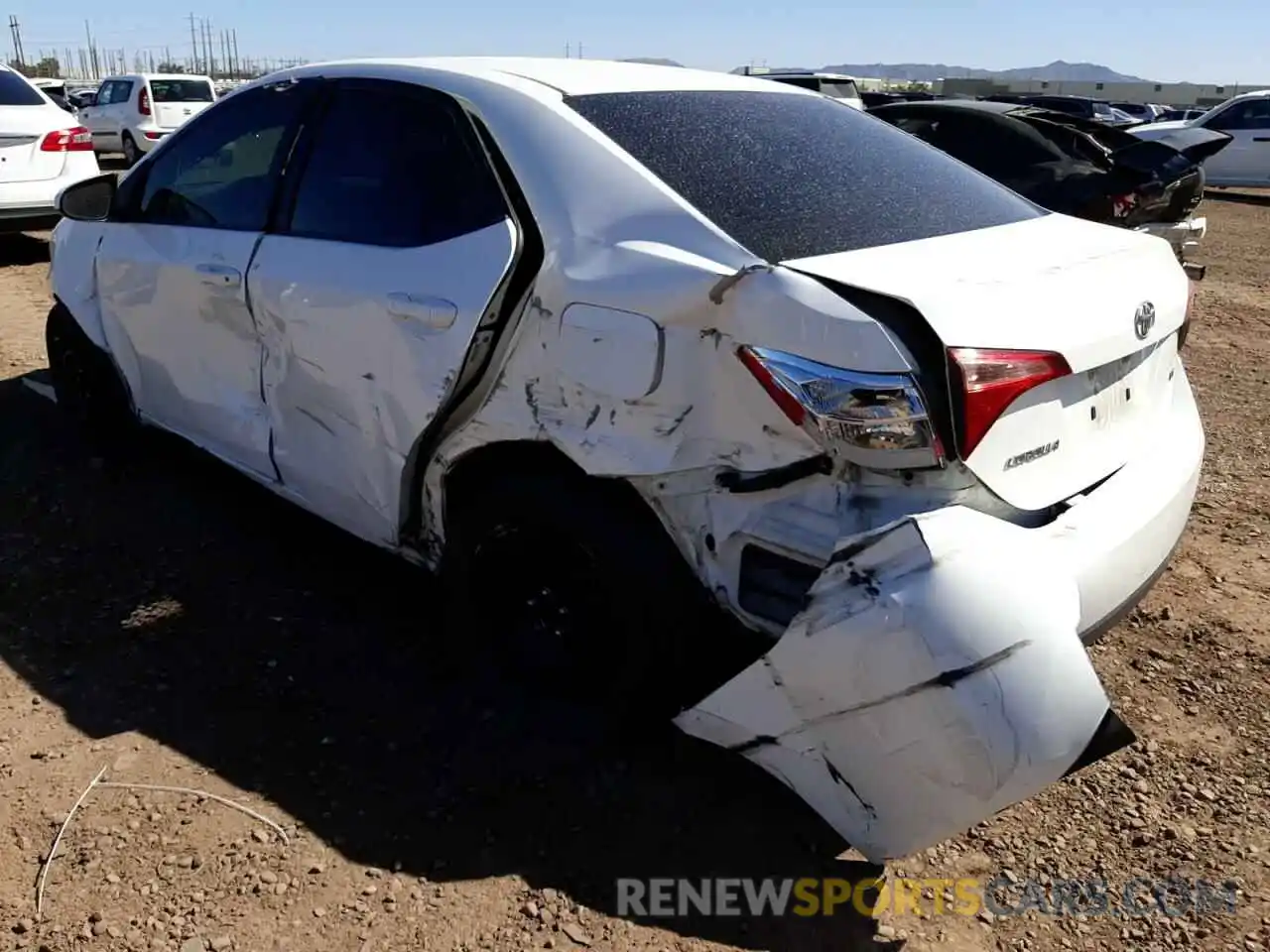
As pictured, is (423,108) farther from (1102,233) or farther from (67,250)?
(67,250)

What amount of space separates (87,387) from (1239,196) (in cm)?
1913

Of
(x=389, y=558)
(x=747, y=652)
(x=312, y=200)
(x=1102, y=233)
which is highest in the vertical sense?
(x=1102, y=233)

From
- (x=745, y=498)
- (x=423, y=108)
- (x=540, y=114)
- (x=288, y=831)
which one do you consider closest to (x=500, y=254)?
(x=540, y=114)

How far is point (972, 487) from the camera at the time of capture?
2197 millimetres

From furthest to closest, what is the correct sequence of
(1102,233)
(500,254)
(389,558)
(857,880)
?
(389,558) < (1102,233) < (500,254) < (857,880)

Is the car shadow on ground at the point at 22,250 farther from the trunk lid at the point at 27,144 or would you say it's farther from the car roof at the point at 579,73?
A: the car roof at the point at 579,73

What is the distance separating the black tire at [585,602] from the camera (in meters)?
2.48

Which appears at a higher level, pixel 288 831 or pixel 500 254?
pixel 500 254

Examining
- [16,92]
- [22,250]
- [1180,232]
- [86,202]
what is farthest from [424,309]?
[22,250]

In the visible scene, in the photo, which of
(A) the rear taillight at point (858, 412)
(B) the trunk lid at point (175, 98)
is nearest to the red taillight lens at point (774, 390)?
(A) the rear taillight at point (858, 412)

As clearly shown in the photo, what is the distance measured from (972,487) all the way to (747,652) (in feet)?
2.23

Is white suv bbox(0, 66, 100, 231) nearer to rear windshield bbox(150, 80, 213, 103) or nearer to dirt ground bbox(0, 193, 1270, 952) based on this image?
dirt ground bbox(0, 193, 1270, 952)

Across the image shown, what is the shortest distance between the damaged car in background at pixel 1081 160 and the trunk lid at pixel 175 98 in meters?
15.1

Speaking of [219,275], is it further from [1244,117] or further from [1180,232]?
[1244,117]
